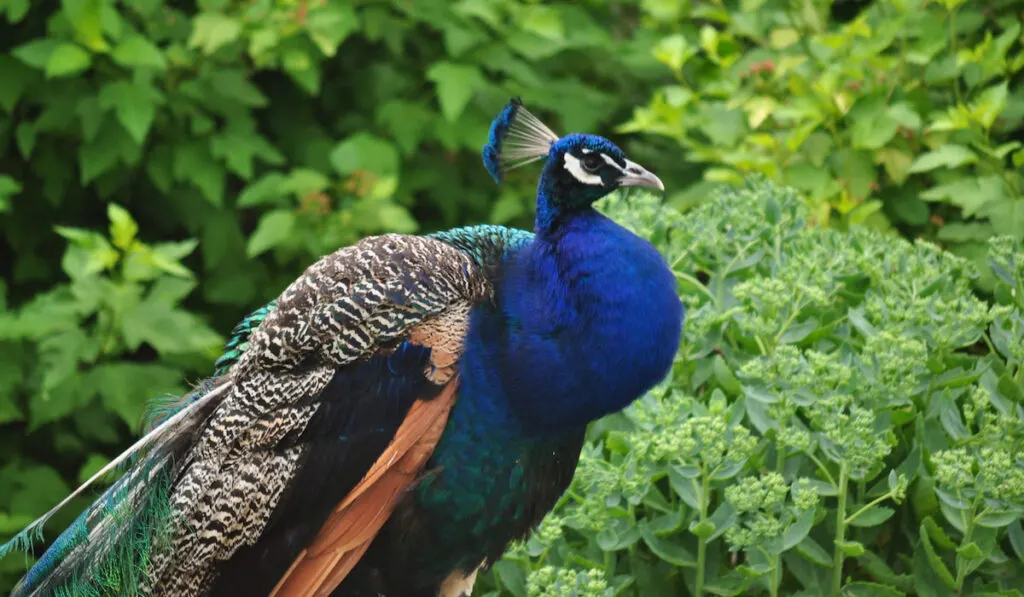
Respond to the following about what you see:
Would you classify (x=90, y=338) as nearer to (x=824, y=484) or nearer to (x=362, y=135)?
(x=362, y=135)

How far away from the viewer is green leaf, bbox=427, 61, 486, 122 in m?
4.16

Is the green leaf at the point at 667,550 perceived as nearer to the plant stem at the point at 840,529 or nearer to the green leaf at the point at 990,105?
the plant stem at the point at 840,529

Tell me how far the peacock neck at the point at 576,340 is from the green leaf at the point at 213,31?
1854 millimetres

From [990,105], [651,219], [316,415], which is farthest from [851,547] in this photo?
[990,105]

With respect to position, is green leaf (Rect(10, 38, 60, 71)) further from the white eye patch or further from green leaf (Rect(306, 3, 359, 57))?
the white eye patch

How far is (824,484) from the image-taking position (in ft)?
8.34

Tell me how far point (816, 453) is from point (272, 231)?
6.56 ft

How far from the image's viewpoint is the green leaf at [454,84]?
4.16 meters

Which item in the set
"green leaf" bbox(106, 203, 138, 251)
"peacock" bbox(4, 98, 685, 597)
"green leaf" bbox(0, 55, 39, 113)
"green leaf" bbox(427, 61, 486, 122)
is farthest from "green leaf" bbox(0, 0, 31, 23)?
"peacock" bbox(4, 98, 685, 597)

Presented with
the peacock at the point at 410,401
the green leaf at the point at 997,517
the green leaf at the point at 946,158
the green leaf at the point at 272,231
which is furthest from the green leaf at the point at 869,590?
Answer: the green leaf at the point at 272,231

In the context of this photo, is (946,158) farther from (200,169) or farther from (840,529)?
(200,169)

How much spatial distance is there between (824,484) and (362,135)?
2.35 m

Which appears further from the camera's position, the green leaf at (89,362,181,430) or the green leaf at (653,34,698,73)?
the green leaf at (653,34,698,73)

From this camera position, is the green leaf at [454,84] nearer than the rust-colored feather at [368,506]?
No
